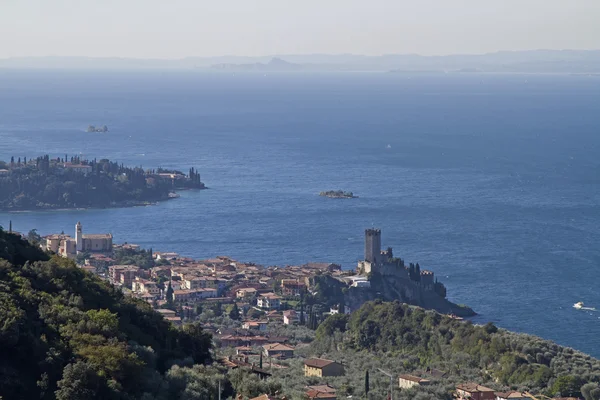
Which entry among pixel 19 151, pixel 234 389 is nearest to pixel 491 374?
pixel 234 389

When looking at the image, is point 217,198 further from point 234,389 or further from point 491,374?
point 234,389

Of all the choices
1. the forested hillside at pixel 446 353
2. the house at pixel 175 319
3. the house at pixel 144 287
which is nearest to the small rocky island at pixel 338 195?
the house at pixel 144 287

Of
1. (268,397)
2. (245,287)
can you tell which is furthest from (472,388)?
(245,287)

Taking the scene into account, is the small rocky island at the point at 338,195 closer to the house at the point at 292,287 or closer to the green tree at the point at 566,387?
the house at the point at 292,287

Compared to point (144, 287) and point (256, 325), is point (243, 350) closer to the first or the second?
point (256, 325)

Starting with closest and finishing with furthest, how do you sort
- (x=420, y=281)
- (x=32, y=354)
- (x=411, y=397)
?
1. (x=32, y=354)
2. (x=411, y=397)
3. (x=420, y=281)

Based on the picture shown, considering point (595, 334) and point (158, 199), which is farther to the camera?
point (158, 199)
